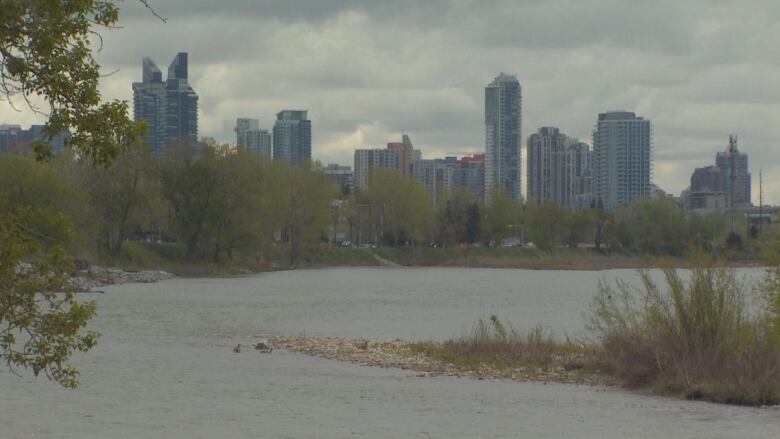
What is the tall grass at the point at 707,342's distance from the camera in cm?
2767

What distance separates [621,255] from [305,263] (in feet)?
177

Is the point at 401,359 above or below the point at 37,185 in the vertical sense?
below

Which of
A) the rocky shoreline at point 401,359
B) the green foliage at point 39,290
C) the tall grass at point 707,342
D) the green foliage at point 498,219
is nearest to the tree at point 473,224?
the green foliage at point 498,219

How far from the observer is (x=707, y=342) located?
2853 cm

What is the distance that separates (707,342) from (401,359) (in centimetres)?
1115

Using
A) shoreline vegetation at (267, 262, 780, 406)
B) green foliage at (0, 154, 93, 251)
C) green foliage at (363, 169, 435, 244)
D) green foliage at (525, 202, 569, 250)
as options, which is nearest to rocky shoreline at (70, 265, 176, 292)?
green foliage at (0, 154, 93, 251)

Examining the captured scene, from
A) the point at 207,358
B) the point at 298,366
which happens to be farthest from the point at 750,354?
the point at 207,358

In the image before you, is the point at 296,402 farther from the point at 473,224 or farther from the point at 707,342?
the point at 473,224

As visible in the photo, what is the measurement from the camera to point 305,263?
142 m

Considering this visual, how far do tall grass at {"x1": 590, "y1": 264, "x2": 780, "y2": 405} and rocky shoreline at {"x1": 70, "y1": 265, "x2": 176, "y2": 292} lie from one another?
63.7 m

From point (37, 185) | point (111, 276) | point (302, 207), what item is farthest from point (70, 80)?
point (302, 207)

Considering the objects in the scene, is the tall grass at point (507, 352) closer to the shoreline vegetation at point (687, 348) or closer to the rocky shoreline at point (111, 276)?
the shoreline vegetation at point (687, 348)

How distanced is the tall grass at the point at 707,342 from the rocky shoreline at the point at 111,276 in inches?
2510

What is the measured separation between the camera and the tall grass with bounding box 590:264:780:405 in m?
27.7
